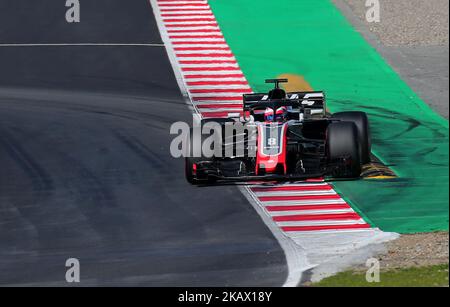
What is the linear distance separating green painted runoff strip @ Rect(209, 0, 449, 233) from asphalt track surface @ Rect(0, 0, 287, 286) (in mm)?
2476

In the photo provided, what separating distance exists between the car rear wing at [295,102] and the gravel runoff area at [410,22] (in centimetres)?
1150

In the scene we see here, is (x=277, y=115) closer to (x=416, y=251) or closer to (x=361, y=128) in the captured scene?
(x=361, y=128)

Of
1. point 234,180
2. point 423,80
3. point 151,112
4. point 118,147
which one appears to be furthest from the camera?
point 423,80

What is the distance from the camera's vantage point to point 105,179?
25.9 metres

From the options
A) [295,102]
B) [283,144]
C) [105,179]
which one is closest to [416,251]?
[283,144]

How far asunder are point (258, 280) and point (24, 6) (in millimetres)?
23188

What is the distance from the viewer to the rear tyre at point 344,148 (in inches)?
901

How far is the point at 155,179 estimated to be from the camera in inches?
1015

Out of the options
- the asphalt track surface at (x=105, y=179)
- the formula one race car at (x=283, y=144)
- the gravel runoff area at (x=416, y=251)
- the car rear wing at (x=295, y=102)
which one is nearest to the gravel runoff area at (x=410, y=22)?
the asphalt track surface at (x=105, y=179)

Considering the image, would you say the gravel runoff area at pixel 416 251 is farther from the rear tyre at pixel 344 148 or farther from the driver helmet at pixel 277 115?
the driver helmet at pixel 277 115

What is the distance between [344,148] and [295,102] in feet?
7.46

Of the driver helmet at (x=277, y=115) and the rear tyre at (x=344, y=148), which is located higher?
the driver helmet at (x=277, y=115)
